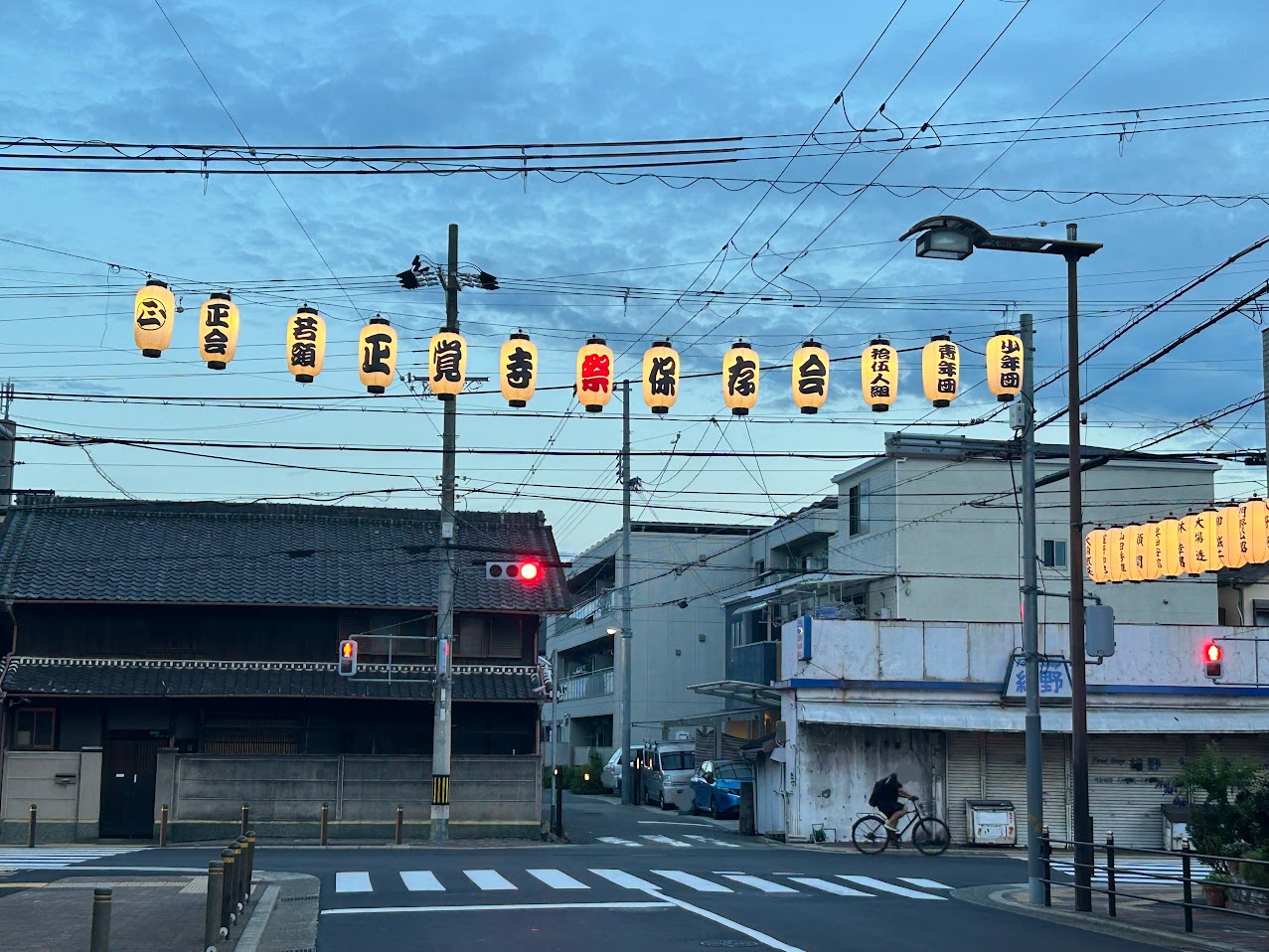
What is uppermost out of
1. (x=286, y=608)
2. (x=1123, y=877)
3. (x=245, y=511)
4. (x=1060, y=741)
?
(x=245, y=511)

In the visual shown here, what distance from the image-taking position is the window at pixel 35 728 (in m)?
35.0

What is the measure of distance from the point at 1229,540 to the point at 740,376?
1240cm

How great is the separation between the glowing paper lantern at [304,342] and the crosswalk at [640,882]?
841 centimetres

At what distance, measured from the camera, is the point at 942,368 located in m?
23.1

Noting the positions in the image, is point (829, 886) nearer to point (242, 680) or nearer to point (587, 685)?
point (242, 680)

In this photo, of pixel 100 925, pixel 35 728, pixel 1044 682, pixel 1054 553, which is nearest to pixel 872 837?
pixel 1044 682

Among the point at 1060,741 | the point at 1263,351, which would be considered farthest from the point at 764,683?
the point at 1263,351

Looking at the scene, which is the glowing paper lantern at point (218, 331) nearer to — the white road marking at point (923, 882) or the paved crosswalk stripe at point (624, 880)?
the paved crosswalk stripe at point (624, 880)

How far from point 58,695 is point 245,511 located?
29.3 feet

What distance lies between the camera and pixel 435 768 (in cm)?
3256

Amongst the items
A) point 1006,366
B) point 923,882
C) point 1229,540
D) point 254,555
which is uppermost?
point 1006,366

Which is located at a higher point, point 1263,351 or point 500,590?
point 1263,351

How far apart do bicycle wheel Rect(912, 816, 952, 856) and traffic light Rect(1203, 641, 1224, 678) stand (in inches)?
330

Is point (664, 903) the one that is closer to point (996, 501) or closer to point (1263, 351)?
point (1263, 351)
